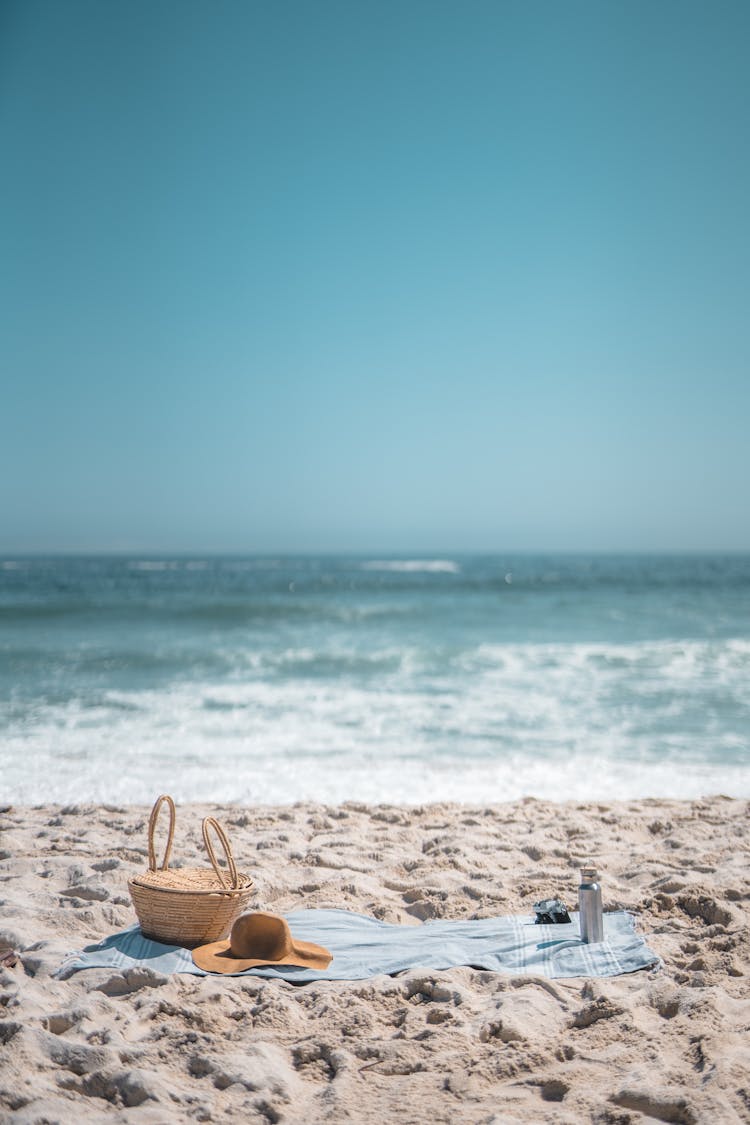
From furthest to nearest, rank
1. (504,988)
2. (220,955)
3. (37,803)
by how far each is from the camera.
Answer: (37,803) → (220,955) → (504,988)

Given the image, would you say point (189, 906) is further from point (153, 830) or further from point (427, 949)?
point (427, 949)

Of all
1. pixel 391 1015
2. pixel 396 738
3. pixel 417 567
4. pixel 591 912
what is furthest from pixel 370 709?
pixel 417 567

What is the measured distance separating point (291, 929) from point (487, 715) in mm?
6374

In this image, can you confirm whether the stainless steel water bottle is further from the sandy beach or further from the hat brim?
the hat brim

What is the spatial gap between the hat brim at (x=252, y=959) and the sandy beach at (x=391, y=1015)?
99mm

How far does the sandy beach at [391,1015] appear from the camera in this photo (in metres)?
2.78

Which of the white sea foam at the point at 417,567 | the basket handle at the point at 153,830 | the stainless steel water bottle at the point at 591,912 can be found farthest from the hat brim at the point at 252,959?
the white sea foam at the point at 417,567

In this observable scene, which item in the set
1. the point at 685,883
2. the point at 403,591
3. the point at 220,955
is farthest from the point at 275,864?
the point at 403,591

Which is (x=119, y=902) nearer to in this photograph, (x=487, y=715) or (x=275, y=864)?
(x=275, y=864)

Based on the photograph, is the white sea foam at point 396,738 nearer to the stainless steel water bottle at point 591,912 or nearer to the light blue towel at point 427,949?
the light blue towel at point 427,949

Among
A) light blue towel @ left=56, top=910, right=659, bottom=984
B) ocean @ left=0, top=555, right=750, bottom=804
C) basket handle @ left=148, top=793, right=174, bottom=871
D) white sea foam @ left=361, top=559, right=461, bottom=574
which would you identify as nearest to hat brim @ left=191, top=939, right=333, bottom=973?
light blue towel @ left=56, top=910, right=659, bottom=984

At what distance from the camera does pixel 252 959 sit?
3.82 metres

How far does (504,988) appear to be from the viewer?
3609 mm

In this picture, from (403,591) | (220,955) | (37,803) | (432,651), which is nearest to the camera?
(220,955)
